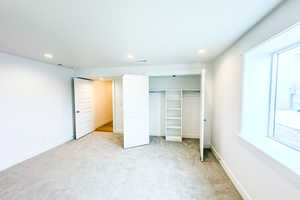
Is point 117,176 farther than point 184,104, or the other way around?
point 184,104

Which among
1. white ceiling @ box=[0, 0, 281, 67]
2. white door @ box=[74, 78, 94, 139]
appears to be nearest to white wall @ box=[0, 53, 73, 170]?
white door @ box=[74, 78, 94, 139]

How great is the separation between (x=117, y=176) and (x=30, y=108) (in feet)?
8.32

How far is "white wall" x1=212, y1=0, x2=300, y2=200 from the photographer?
1.24m

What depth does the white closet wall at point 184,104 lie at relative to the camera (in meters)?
4.40

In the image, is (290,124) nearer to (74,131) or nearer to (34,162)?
(34,162)

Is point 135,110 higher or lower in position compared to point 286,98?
lower

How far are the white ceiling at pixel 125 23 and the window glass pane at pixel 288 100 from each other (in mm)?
688

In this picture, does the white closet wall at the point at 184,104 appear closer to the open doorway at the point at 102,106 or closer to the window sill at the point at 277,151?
the open doorway at the point at 102,106

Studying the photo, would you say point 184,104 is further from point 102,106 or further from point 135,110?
point 102,106

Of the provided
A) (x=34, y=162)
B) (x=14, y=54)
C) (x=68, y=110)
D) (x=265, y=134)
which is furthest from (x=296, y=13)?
(x=68, y=110)

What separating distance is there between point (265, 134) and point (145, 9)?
7.44 feet

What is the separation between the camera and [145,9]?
4.34ft

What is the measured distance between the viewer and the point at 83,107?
4.63m

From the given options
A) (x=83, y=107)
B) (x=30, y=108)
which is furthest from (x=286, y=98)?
(x=83, y=107)
